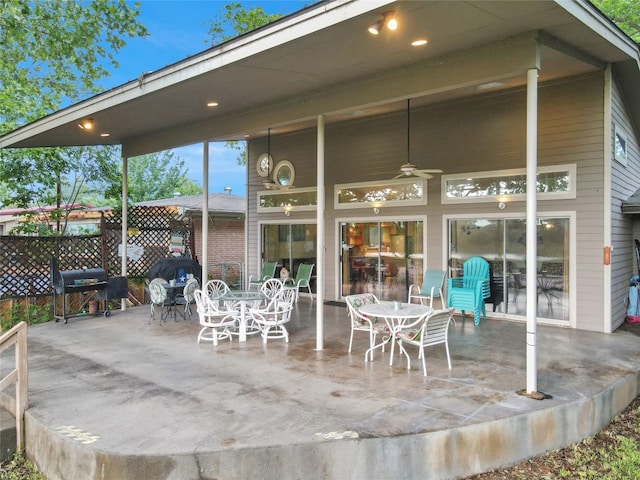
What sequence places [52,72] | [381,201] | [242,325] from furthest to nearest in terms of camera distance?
[52,72] → [381,201] → [242,325]

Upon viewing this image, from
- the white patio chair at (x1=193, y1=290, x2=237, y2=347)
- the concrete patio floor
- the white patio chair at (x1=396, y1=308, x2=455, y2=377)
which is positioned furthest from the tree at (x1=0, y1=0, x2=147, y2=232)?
the white patio chair at (x1=396, y1=308, x2=455, y2=377)

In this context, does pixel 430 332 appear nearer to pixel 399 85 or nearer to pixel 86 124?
pixel 399 85

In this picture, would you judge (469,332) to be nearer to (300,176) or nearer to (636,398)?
(636,398)

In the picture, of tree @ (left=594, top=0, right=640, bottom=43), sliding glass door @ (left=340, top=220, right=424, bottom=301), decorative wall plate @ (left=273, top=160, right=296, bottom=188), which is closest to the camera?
sliding glass door @ (left=340, top=220, right=424, bottom=301)

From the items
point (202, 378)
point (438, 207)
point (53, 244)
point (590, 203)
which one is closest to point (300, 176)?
point (438, 207)

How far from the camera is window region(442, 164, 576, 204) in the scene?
692 centimetres

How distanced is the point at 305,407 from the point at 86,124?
241 inches

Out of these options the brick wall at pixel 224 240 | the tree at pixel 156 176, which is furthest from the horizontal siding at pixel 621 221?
the tree at pixel 156 176

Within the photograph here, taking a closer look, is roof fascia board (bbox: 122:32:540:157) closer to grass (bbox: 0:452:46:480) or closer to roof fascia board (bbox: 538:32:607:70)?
roof fascia board (bbox: 538:32:607:70)

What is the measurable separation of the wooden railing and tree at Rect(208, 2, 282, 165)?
13.8 meters

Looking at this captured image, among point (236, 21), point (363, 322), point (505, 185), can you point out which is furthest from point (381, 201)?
point (236, 21)

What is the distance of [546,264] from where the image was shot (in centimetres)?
722

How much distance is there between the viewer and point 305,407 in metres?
3.76

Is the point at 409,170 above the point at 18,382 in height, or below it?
above
